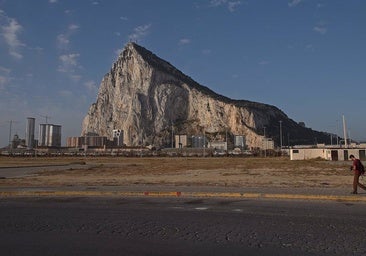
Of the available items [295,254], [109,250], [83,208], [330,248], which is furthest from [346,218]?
[83,208]

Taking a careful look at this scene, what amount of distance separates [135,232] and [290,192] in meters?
9.22

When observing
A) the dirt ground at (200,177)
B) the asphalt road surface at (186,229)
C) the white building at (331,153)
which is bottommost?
the asphalt road surface at (186,229)

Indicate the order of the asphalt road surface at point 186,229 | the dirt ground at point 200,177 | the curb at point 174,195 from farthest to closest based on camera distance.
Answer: the dirt ground at point 200,177 → the curb at point 174,195 → the asphalt road surface at point 186,229

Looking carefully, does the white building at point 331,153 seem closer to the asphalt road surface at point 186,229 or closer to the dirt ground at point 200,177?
the dirt ground at point 200,177

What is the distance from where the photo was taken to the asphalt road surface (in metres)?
6.90

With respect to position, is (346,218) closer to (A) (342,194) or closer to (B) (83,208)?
(A) (342,194)

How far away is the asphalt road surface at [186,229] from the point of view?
272 inches

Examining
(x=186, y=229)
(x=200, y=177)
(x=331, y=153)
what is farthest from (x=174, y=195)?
(x=331, y=153)

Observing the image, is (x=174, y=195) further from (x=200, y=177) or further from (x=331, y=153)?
(x=331, y=153)

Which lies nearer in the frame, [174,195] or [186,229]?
[186,229]

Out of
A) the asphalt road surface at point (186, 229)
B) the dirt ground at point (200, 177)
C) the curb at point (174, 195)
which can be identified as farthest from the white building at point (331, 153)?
the asphalt road surface at point (186, 229)

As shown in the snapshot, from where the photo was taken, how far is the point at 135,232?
841cm

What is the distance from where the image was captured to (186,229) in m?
8.73

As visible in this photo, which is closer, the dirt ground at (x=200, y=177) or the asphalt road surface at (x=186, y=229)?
the asphalt road surface at (x=186, y=229)
